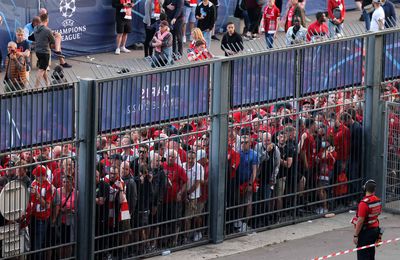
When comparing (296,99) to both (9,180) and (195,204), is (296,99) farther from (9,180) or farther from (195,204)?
(9,180)

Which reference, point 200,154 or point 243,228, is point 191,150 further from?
point 243,228

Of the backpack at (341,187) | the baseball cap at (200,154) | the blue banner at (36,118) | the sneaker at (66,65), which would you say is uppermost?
the sneaker at (66,65)

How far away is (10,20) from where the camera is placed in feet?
93.9

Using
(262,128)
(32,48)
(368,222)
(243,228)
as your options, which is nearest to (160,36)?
(32,48)

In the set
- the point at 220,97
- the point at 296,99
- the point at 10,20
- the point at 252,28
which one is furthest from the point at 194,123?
the point at 252,28

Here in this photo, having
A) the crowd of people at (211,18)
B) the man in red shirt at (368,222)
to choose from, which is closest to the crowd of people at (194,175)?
the man in red shirt at (368,222)

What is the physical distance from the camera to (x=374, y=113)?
21.4m

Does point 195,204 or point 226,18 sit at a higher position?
point 226,18

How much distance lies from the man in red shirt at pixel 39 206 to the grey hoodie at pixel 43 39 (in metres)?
9.62

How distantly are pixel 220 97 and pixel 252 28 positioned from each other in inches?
534

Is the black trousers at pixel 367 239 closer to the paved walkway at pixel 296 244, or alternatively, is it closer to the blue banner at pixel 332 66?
the paved walkway at pixel 296 244

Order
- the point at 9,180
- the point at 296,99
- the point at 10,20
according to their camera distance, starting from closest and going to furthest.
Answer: the point at 9,180
the point at 296,99
the point at 10,20

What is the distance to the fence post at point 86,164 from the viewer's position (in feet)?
58.8

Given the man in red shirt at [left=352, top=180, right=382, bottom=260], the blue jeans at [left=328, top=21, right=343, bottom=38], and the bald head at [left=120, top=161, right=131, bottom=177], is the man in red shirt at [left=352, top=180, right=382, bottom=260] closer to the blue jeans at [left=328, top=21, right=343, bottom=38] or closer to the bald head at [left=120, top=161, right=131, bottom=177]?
the bald head at [left=120, top=161, right=131, bottom=177]
